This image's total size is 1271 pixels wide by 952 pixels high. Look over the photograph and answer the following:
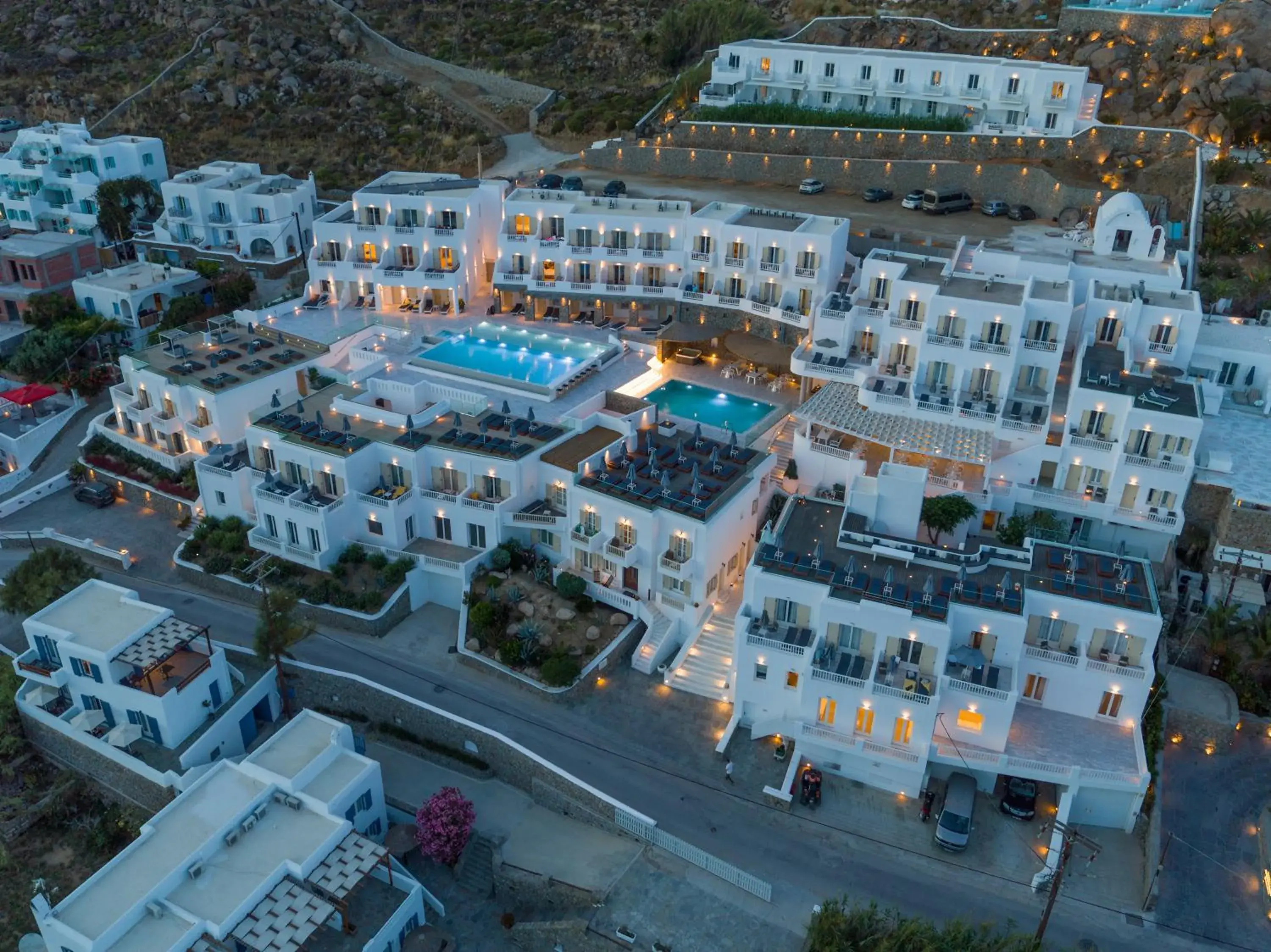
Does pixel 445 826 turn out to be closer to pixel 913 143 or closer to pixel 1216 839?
pixel 1216 839

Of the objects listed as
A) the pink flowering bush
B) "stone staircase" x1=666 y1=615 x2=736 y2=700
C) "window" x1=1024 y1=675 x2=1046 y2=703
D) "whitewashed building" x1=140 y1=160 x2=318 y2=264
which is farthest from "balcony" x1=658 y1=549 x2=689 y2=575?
"whitewashed building" x1=140 y1=160 x2=318 y2=264

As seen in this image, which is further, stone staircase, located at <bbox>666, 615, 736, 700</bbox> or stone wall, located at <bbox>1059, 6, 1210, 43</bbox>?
stone wall, located at <bbox>1059, 6, 1210, 43</bbox>

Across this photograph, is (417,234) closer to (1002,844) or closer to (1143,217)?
(1143,217)

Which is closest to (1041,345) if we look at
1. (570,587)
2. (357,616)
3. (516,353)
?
(570,587)

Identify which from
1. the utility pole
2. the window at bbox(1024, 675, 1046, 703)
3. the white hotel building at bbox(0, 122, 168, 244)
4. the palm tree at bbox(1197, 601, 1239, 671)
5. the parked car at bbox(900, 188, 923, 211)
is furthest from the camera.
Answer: the white hotel building at bbox(0, 122, 168, 244)

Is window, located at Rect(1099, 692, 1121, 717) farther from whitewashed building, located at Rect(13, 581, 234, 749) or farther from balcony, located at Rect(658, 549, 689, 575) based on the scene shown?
whitewashed building, located at Rect(13, 581, 234, 749)

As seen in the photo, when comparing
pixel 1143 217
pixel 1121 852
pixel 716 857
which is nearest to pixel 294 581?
pixel 716 857

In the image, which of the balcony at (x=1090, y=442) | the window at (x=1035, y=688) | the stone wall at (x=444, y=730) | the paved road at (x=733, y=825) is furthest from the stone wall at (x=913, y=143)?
the stone wall at (x=444, y=730)
